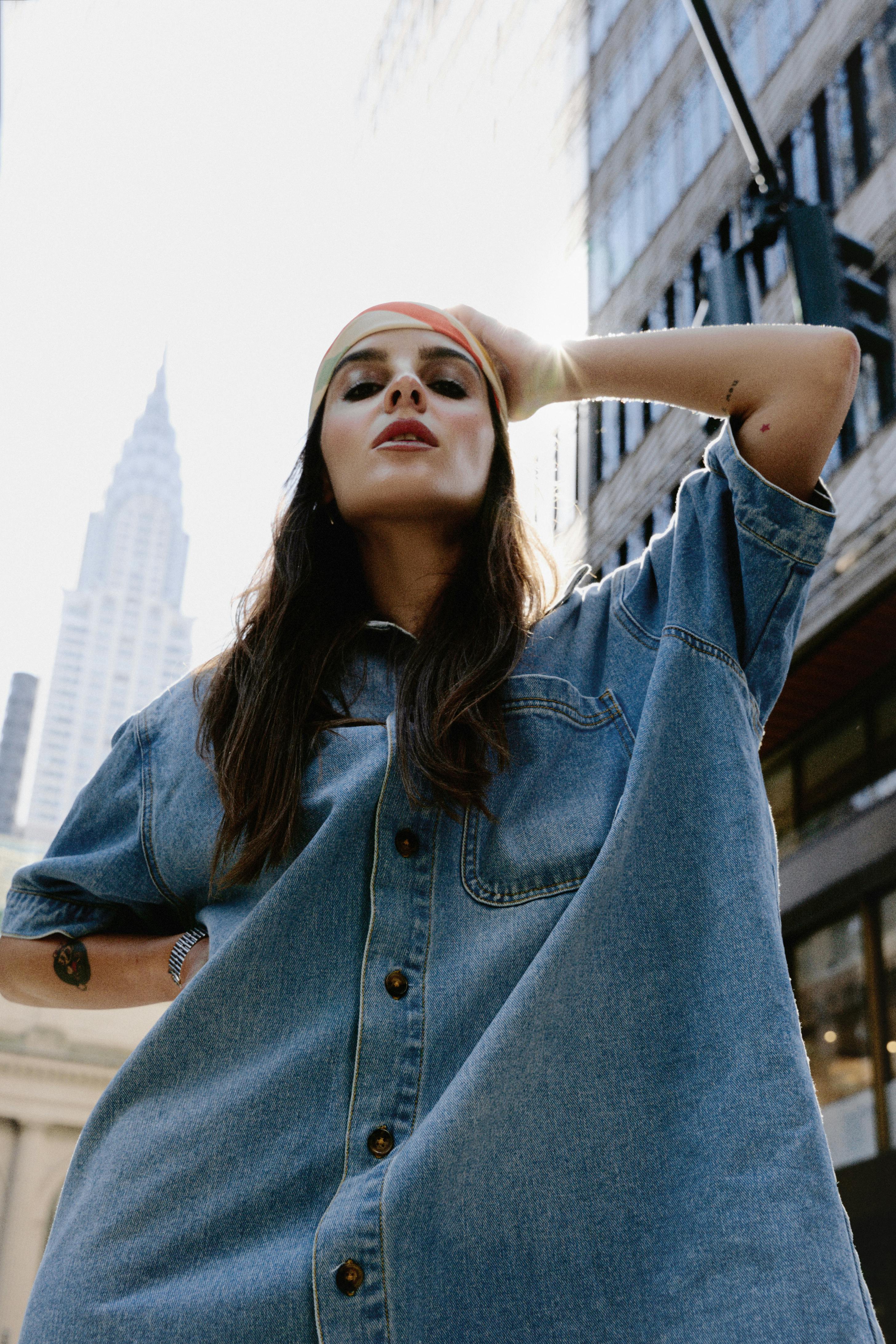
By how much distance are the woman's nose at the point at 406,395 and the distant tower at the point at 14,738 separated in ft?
31.2

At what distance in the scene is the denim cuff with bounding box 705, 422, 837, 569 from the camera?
1399 millimetres

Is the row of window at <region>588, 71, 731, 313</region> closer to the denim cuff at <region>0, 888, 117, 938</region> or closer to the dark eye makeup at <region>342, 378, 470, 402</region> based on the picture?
the dark eye makeup at <region>342, 378, 470, 402</region>

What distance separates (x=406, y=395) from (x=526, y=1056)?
1.01 meters

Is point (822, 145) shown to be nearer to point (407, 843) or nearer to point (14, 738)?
point (14, 738)

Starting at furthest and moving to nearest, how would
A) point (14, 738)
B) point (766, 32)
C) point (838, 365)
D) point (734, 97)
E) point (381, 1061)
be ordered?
point (766, 32)
point (14, 738)
point (734, 97)
point (838, 365)
point (381, 1061)

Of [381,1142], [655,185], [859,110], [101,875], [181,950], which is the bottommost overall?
[381,1142]

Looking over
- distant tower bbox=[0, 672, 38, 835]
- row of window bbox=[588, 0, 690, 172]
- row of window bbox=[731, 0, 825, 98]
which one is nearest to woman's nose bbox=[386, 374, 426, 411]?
distant tower bbox=[0, 672, 38, 835]

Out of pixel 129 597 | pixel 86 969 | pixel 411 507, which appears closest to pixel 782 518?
pixel 411 507

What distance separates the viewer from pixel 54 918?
164cm

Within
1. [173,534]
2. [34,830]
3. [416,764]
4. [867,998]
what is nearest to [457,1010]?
[416,764]

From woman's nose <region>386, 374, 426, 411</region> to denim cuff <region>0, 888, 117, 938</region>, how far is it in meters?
0.87

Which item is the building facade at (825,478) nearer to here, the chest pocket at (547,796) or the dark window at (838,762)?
the dark window at (838,762)

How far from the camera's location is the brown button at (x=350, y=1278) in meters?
1.01

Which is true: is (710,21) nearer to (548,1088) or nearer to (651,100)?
(548,1088)
